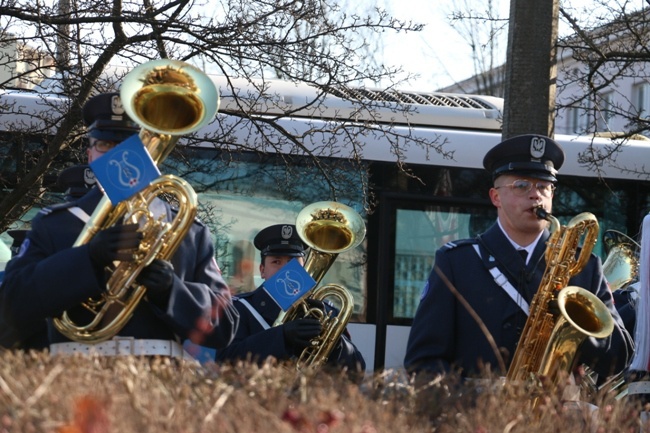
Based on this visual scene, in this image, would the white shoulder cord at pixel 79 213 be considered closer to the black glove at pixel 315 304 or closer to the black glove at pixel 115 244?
the black glove at pixel 115 244

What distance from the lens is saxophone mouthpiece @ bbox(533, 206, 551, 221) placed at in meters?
5.17

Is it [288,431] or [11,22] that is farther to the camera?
[11,22]

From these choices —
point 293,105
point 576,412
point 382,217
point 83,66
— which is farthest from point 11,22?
point 576,412

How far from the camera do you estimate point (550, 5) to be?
762cm

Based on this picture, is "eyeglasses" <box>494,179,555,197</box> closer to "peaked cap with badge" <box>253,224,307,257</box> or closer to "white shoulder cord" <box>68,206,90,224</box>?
→ "white shoulder cord" <box>68,206,90,224</box>

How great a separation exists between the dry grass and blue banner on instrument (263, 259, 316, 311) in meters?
2.28

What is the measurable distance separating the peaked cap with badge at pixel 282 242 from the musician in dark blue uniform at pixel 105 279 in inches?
101

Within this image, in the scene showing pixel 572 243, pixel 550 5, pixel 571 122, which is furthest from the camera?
pixel 571 122

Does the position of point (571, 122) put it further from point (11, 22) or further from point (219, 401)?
point (219, 401)

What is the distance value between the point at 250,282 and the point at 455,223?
192cm

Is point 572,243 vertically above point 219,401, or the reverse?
point 572,243

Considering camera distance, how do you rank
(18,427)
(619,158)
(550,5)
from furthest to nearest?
(619,158) < (550,5) < (18,427)

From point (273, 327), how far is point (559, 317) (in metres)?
1.86

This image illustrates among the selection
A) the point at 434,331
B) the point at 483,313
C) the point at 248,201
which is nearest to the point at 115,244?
the point at 434,331
